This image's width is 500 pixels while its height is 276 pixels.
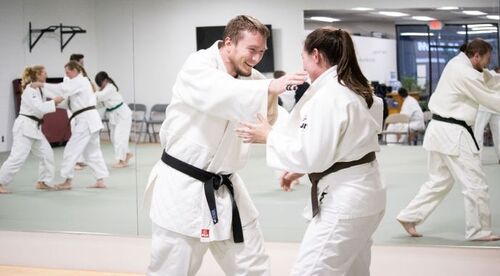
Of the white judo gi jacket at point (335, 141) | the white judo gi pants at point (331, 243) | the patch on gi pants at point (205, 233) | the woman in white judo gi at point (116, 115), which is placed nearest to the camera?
the white judo gi jacket at point (335, 141)

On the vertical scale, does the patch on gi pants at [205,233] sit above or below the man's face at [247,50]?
below

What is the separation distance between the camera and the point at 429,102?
185 inches

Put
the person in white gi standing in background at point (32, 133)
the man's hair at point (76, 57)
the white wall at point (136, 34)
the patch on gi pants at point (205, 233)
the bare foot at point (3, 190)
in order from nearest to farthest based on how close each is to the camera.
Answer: the patch on gi pants at point (205, 233)
the white wall at point (136, 34)
the man's hair at point (76, 57)
the person in white gi standing in background at point (32, 133)
the bare foot at point (3, 190)

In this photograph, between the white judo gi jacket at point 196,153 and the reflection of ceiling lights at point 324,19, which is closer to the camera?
the white judo gi jacket at point 196,153

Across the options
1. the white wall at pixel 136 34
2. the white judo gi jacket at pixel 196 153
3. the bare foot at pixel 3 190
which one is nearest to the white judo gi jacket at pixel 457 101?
the white wall at pixel 136 34

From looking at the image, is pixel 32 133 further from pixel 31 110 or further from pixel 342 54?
pixel 342 54

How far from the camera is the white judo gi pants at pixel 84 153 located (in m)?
5.27

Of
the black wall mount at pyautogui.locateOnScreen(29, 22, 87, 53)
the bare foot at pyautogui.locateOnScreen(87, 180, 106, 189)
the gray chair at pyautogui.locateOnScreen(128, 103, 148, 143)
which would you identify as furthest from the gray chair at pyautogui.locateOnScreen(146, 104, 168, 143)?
the black wall mount at pyautogui.locateOnScreen(29, 22, 87, 53)

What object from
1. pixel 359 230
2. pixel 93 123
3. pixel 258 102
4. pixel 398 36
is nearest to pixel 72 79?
pixel 93 123

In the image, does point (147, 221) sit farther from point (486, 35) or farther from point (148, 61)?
point (486, 35)

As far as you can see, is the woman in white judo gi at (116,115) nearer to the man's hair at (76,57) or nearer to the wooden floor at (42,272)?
the man's hair at (76,57)

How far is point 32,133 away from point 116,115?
2.36 feet

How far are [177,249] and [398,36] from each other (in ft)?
7.07

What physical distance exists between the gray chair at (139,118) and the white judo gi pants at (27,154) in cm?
75
